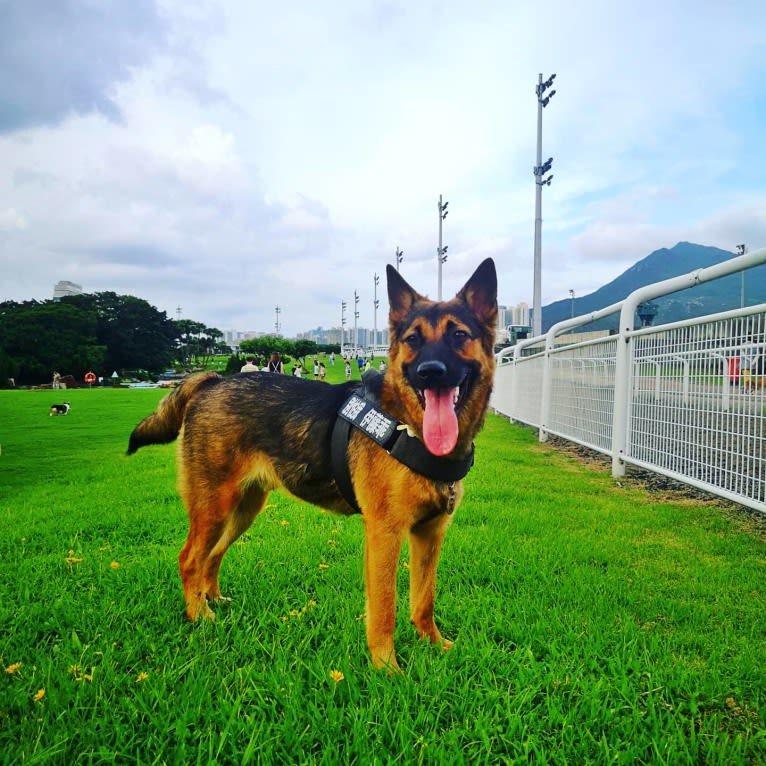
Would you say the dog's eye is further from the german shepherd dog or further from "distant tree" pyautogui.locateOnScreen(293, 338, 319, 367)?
"distant tree" pyautogui.locateOnScreen(293, 338, 319, 367)

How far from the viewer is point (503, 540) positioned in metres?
3.83

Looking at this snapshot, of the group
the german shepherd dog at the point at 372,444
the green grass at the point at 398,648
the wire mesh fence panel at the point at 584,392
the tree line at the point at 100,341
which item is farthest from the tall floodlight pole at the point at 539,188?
the tree line at the point at 100,341

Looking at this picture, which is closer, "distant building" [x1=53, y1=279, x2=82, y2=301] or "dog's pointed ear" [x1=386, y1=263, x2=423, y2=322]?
"dog's pointed ear" [x1=386, y1=263, x2=423, y2=322]

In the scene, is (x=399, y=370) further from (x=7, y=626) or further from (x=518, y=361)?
(x=518, y=361)

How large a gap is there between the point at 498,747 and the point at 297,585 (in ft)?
5.60

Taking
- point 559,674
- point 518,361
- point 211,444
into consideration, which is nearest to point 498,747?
point 559,674

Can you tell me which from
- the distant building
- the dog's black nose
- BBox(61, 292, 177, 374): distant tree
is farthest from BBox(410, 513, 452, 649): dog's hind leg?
the distant building

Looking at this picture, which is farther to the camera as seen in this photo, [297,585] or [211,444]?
[297,585]

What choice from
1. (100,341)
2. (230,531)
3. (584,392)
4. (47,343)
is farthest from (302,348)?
(230,531)

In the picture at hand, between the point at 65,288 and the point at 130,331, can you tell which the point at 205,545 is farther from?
the point at 65,288

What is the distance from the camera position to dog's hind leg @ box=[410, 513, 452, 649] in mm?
2494

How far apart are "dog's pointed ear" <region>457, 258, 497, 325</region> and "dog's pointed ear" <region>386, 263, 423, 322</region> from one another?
0.27 m

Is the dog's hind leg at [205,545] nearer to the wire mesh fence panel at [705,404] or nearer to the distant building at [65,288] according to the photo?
the wire mesh fence panel at [705,404]

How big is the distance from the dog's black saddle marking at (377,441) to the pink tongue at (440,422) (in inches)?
3.3
